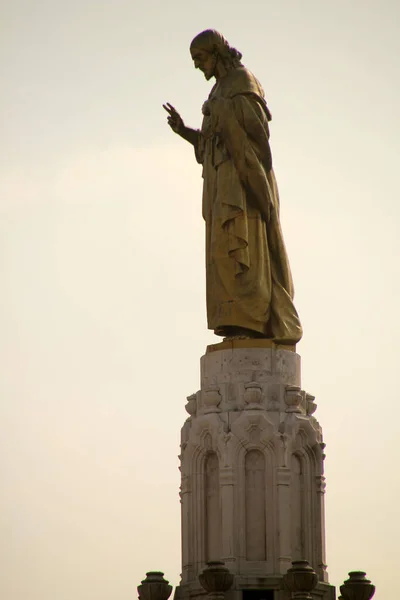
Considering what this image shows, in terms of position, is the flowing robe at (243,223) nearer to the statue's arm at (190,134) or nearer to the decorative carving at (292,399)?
the statue's arm at (190,134)

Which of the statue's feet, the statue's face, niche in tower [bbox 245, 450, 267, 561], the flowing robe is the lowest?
Answer: niche in tower [bbox 245, 450, 267, 561]

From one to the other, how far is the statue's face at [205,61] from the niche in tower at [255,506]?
9.12 meters

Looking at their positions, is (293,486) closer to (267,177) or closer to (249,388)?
(249,388)

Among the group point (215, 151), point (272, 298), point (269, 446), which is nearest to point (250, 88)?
point (215, 151)

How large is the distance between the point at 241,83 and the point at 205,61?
1.11 m

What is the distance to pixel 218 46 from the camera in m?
50.6

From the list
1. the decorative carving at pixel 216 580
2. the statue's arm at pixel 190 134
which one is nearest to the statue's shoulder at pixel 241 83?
the statue's arm at pixel 190 134

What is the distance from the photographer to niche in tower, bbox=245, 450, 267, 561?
47938 millimetres

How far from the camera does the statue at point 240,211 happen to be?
4950cm

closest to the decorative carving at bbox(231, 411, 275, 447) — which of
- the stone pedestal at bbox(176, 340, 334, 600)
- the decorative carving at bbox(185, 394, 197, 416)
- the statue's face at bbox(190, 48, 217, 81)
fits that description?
the stone pedestal at bbox(176, 340, 334, 600)

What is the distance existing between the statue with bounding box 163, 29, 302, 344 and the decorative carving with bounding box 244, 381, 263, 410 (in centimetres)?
137

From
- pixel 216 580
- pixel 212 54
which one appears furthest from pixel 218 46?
pixel 216 580

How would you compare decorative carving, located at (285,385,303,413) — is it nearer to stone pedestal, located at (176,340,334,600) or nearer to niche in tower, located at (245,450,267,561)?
stone pedestal, located at (176,340,334,600)

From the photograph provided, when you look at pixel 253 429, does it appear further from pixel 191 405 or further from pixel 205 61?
pixel 205 61
